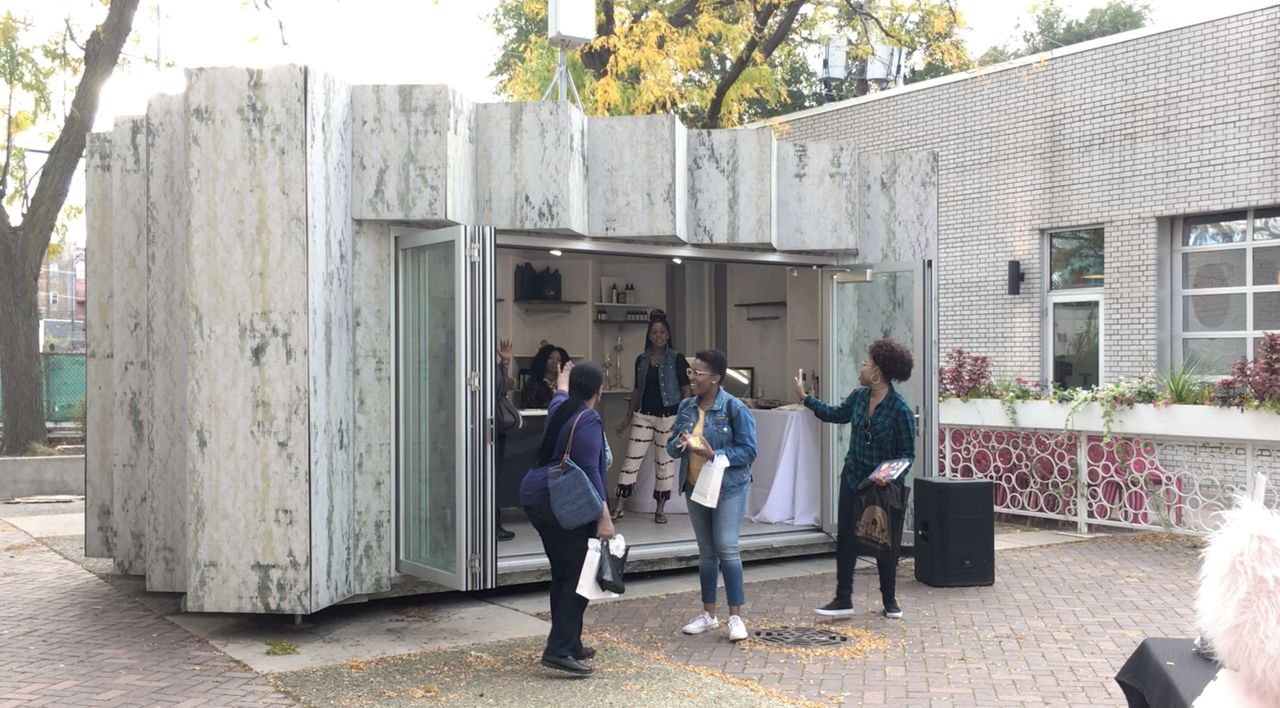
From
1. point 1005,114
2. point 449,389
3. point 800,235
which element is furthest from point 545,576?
point 1005,114

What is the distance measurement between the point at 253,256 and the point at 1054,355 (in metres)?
12.5

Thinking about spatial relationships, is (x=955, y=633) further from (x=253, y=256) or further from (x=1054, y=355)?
(x=1054, y=355)

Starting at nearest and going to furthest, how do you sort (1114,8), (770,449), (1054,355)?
1. (770,449)
2. (1054,355)
3. (1114,8)

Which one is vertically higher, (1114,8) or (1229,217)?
(1114,8)

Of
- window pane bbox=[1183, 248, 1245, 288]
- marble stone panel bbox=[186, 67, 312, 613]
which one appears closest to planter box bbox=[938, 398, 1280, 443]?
window pane bbox=[1183, 248, 1245, 288]

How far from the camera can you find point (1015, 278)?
16562mm

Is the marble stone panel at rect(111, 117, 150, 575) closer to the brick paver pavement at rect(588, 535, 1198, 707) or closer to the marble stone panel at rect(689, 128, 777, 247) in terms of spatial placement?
the brick paver pavement at rect(588, 535, 1198, 707)

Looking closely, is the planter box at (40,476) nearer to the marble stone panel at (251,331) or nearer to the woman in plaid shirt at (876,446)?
the marble stone panel at (251,331)

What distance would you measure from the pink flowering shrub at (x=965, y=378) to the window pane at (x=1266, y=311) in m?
3.97

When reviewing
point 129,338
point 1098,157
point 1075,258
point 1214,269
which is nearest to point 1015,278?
point 1075,258

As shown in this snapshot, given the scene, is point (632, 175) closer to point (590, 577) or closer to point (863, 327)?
point (863, 327)

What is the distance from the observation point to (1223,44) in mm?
14188

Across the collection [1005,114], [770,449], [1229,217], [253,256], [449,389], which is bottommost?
[770,449]

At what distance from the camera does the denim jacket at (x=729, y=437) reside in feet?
22.9
